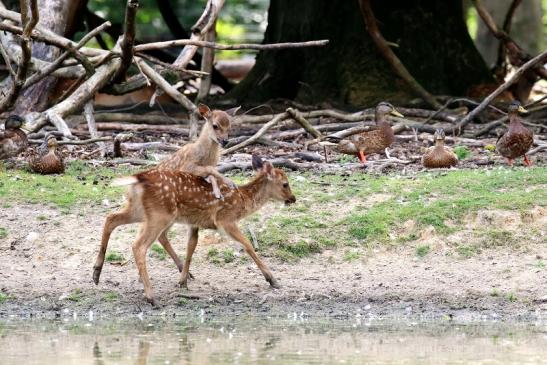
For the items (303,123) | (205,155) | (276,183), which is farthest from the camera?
(303,123)

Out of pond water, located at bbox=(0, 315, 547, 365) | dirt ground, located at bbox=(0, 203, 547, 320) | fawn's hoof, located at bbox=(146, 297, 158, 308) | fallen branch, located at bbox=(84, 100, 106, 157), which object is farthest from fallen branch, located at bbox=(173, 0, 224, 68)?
pond water, located at bbox=(0, 315, 547, 365)

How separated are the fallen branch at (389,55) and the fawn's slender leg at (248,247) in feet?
23.6

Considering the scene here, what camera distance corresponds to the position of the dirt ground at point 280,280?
10164mm

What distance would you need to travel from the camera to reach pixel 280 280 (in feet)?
35.2

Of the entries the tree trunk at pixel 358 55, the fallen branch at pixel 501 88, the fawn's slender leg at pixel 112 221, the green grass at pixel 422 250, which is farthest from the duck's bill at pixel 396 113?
the fawn's slender leg at pixel 112 221

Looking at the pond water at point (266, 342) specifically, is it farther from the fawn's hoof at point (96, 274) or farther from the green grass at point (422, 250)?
the green grass at point (422, 250)

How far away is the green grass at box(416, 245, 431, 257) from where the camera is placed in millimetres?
11142

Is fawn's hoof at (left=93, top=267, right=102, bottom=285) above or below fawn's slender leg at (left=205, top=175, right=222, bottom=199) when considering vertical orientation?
below

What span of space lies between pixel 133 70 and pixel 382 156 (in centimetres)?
357

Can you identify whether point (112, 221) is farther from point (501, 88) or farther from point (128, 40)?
point (501, 88)

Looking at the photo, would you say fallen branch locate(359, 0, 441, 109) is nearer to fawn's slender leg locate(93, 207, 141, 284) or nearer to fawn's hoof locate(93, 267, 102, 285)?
fawn's slender leg locate(93, 207, 141, 284)

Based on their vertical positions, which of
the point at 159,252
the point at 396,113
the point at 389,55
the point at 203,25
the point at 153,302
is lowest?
the point at 153,302

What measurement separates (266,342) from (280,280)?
191 cm

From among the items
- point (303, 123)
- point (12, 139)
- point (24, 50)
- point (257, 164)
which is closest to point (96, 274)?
point (257, 164)
